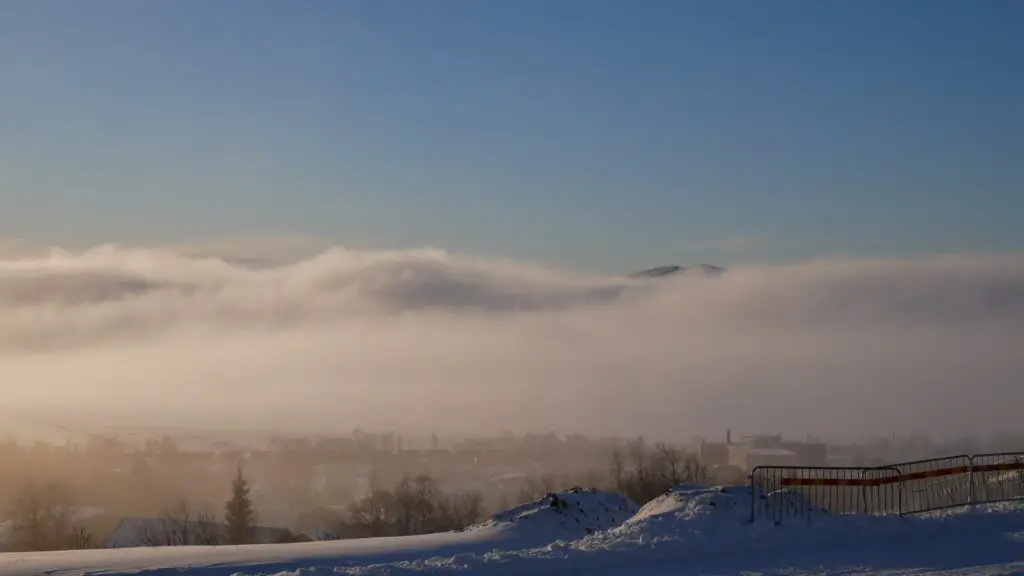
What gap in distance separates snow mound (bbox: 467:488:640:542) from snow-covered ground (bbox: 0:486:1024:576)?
0.06 m

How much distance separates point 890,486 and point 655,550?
11.4m

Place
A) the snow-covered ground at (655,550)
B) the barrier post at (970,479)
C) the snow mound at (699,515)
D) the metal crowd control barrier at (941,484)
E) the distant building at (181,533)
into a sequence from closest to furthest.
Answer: the snow-covered ground at (655,550) < the snow mound at (699,515) < the barrier post at (970,479) < the metal crowd control barrier at (941,484) < the distant building at (181,533)

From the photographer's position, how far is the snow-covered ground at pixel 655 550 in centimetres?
1859

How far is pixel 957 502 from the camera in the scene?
28.7 m

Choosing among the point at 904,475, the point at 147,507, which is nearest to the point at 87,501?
the point at 147,507

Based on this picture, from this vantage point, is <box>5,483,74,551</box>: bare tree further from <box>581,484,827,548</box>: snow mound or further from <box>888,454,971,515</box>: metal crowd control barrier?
<box>888,454,971,515</box>: metal crowd control barrier

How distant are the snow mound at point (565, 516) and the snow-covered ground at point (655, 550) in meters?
0.06

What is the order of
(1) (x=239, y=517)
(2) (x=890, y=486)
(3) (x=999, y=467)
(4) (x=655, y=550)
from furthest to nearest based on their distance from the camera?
(1) (x=239, y=517) → (2) (x=890, y=486) → (3) (x=999, y=467) → (4) (x=655, y=550)

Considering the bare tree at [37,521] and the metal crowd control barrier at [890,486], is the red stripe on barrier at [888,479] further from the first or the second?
the bare tree at [37,521]

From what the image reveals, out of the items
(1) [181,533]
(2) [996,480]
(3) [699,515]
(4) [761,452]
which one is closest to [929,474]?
(2) [996,480]

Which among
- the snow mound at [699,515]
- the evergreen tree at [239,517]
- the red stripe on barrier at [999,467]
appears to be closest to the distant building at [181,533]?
the evergreen tree at [239,517]

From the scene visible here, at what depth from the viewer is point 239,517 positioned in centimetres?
5634

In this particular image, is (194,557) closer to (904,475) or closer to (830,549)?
(830,549)

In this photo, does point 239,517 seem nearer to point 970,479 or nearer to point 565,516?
point 565,516
